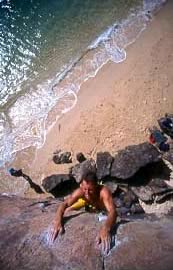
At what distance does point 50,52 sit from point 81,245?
27.1ft

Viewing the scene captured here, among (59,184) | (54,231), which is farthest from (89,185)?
(59,184)

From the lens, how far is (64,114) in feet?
34.5

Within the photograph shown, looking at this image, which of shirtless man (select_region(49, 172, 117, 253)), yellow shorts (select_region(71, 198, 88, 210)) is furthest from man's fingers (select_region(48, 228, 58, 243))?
yellow shorts (select_region(71, 198, 88, 210))

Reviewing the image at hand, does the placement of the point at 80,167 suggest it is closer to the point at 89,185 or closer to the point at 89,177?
the point at 89,185

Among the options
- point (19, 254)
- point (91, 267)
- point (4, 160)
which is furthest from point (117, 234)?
point (4, 160)

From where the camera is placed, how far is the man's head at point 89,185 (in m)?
5.86

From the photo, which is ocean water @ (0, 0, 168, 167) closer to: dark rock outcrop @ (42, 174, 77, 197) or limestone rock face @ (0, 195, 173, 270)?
dark rock outcrop @ (42, 174, 77, 197)

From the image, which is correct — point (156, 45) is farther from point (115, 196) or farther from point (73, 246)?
point (73, 246)

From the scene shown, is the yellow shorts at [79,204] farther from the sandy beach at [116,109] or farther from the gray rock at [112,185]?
the sandy beach at [116,109]

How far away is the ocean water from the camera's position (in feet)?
35.2

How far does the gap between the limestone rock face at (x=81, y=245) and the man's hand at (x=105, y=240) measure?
0.07 m

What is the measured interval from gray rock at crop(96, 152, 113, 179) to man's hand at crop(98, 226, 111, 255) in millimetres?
2664

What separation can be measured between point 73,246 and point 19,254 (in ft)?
2.53

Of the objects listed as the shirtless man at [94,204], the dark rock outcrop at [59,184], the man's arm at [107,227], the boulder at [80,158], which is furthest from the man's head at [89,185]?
the boulder at [80,158]
